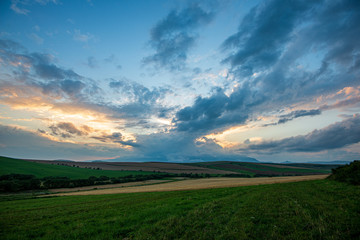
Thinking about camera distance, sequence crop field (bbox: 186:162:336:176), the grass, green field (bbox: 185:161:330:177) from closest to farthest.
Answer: the grass < crop field (bbox: 186:162:336:176) < green field (bbox: 185:161:330:177)

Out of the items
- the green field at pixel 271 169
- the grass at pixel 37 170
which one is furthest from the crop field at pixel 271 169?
the grass at pixel 37 170

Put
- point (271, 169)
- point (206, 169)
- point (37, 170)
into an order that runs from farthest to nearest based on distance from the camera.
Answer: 1. point (271, 169)
2. point (206, 169)
3. point (37, 170)

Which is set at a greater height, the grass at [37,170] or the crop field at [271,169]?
the grass at [37,170]

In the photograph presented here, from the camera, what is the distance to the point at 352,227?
780 centimetres

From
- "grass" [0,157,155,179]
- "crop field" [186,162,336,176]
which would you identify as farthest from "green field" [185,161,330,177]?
"grass" [0,157,155,179]

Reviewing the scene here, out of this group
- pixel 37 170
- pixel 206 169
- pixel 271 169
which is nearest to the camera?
pixel 37 170

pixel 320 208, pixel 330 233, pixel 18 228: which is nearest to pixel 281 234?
pixel 330 233

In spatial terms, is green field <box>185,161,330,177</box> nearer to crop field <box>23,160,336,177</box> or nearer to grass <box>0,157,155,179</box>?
crop field <box>23,160,336,177</box>

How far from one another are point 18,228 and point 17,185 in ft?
183

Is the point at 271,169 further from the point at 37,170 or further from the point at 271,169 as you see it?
the point at 37,170

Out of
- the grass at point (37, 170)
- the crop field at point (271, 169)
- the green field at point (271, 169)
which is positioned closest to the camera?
the grass at point (37, 170)

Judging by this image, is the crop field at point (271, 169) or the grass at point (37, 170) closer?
the grass at point (37, 170)

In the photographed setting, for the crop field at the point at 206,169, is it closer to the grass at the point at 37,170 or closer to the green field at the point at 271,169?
the green field at the point at 271,169

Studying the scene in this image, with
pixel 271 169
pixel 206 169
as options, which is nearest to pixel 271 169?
pixel 271 169
